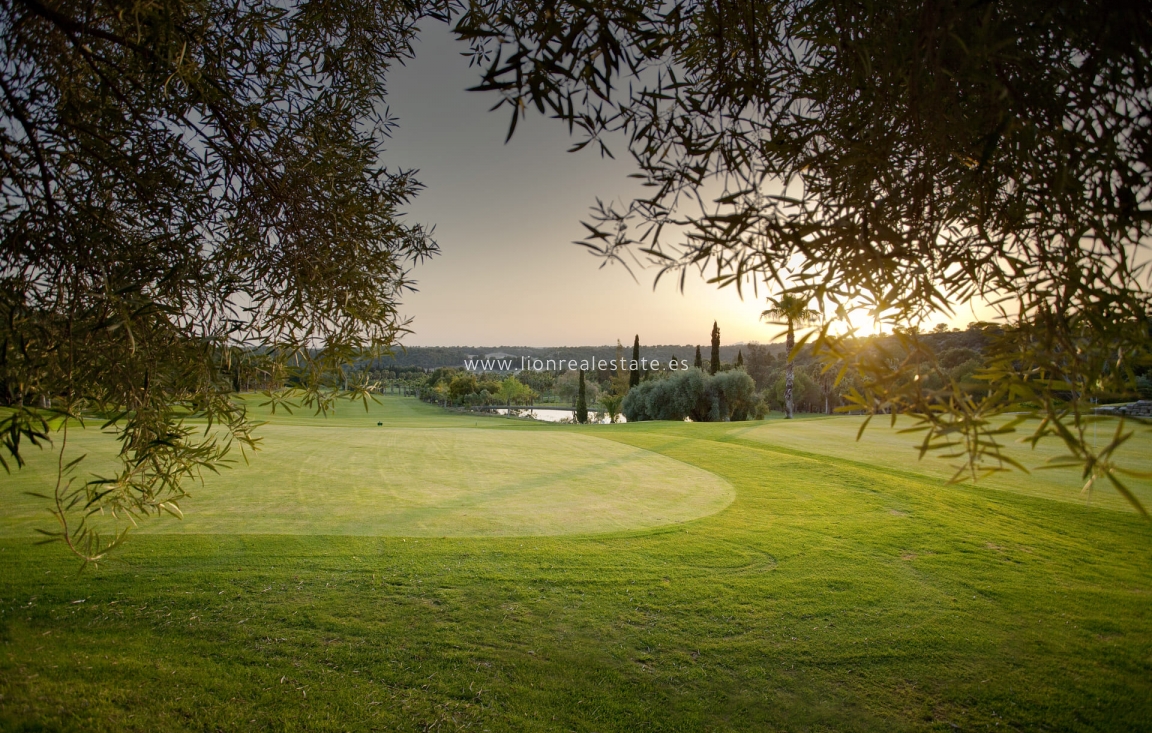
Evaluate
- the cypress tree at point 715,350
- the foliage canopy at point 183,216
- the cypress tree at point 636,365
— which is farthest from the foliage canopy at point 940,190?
the cypress tree at point 636,365

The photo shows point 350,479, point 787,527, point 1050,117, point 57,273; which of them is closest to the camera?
point 1050,117

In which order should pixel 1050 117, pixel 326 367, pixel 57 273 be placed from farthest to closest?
pixel 326 367 → pixel 57 273 → pixel 1050 117

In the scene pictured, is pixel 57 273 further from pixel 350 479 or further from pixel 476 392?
pixel 476 392

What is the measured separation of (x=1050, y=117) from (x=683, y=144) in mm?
982

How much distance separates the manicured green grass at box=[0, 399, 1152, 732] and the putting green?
426mm

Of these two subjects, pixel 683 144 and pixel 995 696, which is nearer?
pixel 683 144

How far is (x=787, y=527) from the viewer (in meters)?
6.29

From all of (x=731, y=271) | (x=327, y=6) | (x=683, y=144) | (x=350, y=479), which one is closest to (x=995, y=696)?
(x=731, y=271)

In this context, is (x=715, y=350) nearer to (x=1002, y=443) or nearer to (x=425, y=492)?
(x=425, y=492)

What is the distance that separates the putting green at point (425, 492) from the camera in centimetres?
613

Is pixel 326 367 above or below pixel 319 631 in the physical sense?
above

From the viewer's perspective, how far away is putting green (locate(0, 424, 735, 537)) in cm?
613

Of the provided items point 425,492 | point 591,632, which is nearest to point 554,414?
point 425,492

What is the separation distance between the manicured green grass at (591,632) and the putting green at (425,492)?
0.43 metres
